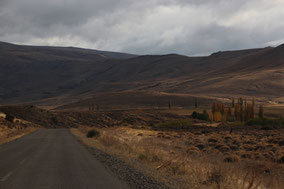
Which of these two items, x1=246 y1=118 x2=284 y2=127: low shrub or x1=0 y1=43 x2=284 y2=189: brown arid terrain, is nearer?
x1=0 y1=43 x2=284 y2=189: brown arid terrain

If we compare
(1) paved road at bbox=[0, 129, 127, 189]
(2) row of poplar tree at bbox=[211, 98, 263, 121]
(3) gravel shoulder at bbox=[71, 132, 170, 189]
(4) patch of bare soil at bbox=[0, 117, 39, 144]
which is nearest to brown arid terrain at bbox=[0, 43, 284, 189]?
(2) row of poplar tree at bbox=[211, 98, 263, 121]

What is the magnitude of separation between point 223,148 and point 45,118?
204ft

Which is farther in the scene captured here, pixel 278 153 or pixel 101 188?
pixel 278 153

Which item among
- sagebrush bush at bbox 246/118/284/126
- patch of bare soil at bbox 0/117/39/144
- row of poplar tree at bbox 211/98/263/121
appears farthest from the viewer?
row of poplar tree at bbox 211/98/263/121

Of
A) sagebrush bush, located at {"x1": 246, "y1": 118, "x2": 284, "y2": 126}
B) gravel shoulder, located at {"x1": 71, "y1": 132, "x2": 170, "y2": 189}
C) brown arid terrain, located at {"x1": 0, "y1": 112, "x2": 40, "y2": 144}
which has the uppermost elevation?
gravel shoulder, located at {"x1": 71, "y1": 132, "x2": 170, "y2": 189}

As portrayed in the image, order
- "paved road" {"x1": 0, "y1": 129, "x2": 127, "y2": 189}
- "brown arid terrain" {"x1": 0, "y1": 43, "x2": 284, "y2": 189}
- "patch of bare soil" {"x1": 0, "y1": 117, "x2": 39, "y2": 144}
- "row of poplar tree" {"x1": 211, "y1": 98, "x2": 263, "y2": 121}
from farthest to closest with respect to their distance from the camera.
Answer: "row of poplar tree" {"x1": 211, "y1": 98, "x2": 263, "y2": 121} → "patch of bare soil" {"x1": 0, "y1": 117, "x2": 39, "y2": 144} → "brown arid terrain" {"x1": 0, "y1": 43, "x2": 284, "y2": 189} → "paved road" {"x1": 0, "y1": 129, "x2": 127, "y2": 189}

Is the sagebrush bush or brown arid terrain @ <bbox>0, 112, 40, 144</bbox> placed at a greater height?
brown arid terrain @ <bbox>0, 112, 40, 144</bbox>

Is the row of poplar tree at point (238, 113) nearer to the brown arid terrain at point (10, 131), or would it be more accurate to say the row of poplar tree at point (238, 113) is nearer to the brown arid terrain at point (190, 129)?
the brown arid terrain at point (190, 129)

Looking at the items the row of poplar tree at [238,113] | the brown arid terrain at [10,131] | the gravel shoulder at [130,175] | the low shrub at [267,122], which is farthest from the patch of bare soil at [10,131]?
the row of poplar tree at [238,113]

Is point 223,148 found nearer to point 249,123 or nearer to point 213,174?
point 213,174

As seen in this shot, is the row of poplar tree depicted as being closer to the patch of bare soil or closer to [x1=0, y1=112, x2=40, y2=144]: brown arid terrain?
[x1=0, y1=112, x2=40, y2=144]: brown arid terrain

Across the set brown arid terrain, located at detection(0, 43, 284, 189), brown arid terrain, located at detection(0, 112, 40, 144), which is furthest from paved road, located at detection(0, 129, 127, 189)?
brown arid terrain, located at detection(0, 112, 40, 144)

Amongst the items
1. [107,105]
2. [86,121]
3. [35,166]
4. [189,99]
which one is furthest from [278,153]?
[107,105]

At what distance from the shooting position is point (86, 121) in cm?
8188
